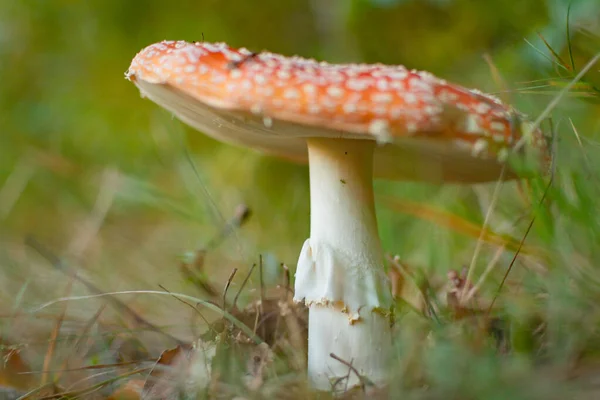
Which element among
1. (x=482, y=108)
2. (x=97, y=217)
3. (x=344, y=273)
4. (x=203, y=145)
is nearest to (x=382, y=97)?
(x=482, y=108)

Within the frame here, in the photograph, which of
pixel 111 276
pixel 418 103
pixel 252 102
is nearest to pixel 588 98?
pixel 418 103

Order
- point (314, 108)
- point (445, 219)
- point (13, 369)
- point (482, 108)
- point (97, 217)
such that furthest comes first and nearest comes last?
point (97, 217), point (445, 219), point (13, 369), point (482, 108), point (314, 108)

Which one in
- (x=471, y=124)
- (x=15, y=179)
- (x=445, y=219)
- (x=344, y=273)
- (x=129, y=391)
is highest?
(x=15, y=179)

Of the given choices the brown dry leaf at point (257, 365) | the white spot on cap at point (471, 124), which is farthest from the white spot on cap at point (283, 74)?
the brown dry leaf at point (257, 365)

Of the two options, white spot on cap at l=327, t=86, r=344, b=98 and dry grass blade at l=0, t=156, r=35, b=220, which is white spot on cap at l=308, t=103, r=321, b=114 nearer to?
white spot on cap at l=327, t=86, r=344, b=98

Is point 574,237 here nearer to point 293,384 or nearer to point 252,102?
point 293,384

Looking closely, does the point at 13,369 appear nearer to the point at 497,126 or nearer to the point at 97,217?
the point at 497,126

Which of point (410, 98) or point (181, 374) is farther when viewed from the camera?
point (181, 374)
